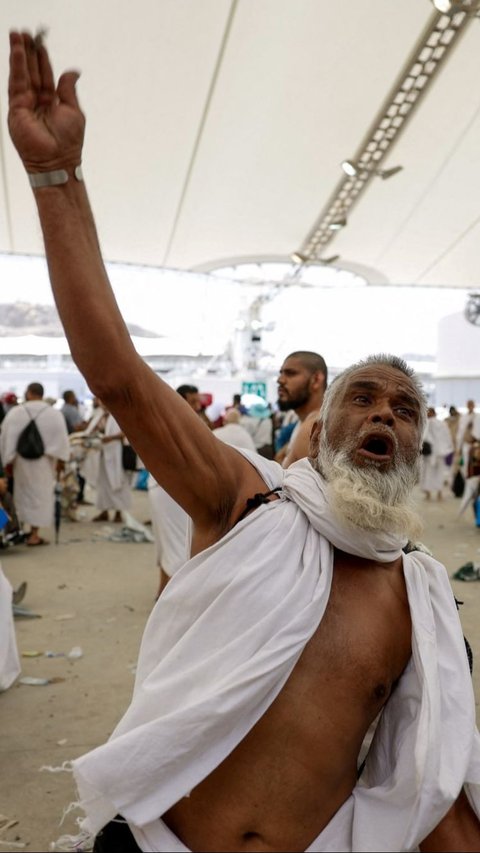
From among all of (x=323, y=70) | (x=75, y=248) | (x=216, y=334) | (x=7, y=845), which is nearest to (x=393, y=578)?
(x=75, y=248)

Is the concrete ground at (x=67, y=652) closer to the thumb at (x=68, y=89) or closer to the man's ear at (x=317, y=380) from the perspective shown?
the man's ear at (x=317, y=380)

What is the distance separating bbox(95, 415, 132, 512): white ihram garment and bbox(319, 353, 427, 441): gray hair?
→ 7.55 metres

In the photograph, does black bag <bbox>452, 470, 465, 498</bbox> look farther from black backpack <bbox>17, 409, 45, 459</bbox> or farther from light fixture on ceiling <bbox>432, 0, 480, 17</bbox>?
light fixture on ceiling <bbox>432, 0, 480, 17</bbox>

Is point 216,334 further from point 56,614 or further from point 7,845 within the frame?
point 7,845

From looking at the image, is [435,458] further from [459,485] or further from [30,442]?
[30,442]

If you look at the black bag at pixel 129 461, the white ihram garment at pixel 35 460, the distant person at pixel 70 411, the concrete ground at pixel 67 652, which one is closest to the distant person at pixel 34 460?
the white ihram garment at pixel 35 460

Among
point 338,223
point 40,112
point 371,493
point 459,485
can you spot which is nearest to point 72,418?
point 338,223

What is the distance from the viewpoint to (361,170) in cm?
1177

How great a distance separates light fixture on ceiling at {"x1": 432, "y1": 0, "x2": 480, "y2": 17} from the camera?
23.8ft

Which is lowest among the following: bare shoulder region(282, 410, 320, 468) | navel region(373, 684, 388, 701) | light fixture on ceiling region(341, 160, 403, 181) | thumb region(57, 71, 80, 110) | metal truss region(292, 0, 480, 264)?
navel region(373, 684, 388, 701)

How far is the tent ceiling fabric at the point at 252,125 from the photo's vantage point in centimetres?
865

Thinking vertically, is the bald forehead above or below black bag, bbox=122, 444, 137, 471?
above

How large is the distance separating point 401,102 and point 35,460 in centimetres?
669

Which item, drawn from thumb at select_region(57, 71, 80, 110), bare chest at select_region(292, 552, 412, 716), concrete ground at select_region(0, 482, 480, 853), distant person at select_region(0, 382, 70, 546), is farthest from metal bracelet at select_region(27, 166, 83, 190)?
distant person at select_region(0, 382, 70, 546)
